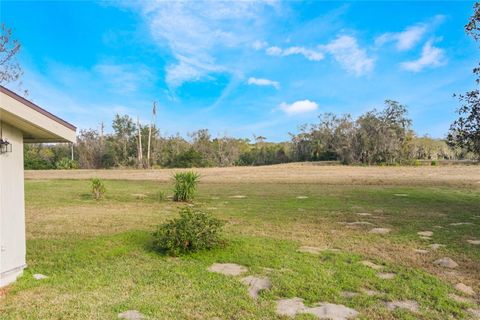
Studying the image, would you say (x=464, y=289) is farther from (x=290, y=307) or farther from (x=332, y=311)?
(x=290, y=307)

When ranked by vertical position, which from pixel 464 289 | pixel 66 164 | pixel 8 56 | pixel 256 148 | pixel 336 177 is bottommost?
pixel 464 289

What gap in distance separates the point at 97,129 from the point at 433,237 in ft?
114

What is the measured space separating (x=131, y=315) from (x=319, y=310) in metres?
1.52

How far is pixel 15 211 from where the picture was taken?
335 centimetres

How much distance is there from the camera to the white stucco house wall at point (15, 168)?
308 centimetres

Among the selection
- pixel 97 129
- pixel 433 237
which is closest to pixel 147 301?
pixel 433 237

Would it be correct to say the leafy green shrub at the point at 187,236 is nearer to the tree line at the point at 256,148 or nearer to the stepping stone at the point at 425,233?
the stepping stone at the point at 425,233

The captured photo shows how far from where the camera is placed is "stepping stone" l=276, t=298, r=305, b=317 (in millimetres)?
2666

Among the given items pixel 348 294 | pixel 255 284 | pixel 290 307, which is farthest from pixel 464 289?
pixel 255 284

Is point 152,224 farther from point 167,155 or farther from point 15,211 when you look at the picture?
point 167,155

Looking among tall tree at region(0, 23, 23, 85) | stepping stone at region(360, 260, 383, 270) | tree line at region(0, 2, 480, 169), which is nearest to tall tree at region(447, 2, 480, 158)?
stepping stone at region(360, 260, 383, 270)

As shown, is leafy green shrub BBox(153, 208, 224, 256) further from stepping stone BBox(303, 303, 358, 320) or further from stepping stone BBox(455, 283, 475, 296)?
stepping stone BBox(455, 283, 475, 296)

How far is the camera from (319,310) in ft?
8.93

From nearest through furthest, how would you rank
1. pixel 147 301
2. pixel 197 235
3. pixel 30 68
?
pixel 147 301, pixel 197 235, pixel 30 68
